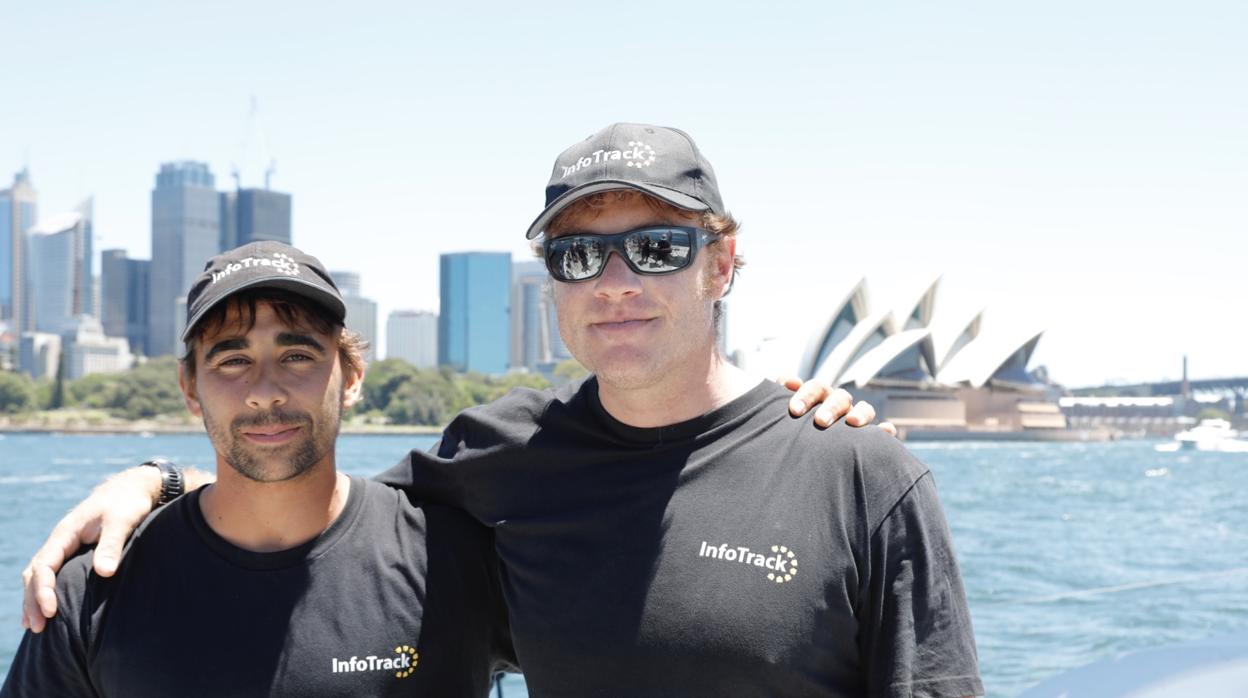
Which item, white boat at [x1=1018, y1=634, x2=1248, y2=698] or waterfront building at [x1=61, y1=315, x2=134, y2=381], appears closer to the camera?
white boat at [x1=1018, y1=634, x2=1248, y2=698]

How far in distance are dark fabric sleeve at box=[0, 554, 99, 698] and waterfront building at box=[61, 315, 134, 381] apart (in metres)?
119

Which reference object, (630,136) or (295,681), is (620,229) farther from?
(295,681)

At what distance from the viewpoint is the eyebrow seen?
6.33 ft

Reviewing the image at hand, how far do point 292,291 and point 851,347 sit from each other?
4682cm

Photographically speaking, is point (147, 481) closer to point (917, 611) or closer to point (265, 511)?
point (265, 511)

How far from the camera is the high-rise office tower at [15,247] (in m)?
168

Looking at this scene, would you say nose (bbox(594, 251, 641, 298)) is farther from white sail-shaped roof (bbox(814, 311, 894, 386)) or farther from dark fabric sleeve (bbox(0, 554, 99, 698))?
white sail-shaped roof (bbox(814, 311, 894, 386))

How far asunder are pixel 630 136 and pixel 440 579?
80 centimetres

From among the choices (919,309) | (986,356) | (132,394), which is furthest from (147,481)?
(132,394)

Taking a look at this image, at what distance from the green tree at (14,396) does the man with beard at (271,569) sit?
85.5 meters

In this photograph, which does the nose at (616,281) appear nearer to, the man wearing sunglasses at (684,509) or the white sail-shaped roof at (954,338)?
the man wearing sunglasses at (684,509)

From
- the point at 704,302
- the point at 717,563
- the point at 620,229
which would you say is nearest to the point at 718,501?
the point at 717,563

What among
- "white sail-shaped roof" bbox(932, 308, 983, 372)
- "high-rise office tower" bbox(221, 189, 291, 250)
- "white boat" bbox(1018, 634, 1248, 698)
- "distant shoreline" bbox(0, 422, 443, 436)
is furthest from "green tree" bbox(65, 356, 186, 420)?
"white boat" bbox(1018, 634, 1248, 698)

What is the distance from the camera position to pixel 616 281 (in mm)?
1840
